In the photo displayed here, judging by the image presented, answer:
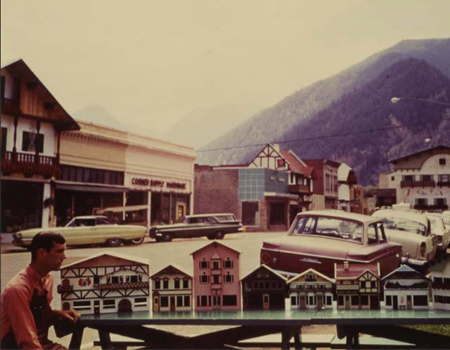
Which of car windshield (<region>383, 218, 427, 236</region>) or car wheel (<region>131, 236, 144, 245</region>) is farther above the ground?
car windshield (<region>383, 218, 427, 236</region>)

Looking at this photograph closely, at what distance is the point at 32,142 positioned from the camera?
387cm

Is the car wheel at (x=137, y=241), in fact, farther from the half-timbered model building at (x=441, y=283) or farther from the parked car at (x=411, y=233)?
the half-timbered model building at (x=441, y=283)

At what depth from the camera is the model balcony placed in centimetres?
379

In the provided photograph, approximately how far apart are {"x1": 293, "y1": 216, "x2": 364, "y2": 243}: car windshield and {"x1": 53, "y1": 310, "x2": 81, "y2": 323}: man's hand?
1492 millimetres

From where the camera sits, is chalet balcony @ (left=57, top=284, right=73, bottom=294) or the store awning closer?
chalet balcony @ (left=57, top=284, right=73, bottom=294)

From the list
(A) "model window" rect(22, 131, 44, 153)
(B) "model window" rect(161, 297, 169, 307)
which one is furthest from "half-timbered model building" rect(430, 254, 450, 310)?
(A) "model window" rect(22, 131, 44, 153)

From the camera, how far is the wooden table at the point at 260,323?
2.93 m

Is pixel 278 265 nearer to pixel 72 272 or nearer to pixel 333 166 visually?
pixel 333 166

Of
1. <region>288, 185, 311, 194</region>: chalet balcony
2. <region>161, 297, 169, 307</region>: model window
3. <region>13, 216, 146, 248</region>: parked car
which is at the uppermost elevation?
<region>288, 185, 311, 194</region>: chalet balcony

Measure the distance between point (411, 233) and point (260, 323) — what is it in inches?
54.7

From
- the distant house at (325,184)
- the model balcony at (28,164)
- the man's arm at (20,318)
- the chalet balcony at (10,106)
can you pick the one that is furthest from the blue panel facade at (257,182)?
the man's arm at (20,318)

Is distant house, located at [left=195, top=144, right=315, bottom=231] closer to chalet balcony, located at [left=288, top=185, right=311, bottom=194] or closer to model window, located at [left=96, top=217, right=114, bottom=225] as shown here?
chalet balcony, located at [left=288, top=185, right=311, bottom=194]

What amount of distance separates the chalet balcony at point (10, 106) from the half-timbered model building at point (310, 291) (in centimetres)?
216

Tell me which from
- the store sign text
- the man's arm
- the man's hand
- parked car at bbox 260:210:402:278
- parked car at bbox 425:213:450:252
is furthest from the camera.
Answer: the store sign text
